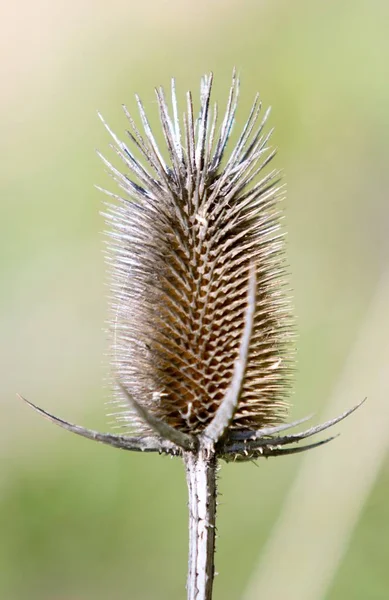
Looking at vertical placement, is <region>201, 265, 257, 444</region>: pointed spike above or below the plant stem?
above

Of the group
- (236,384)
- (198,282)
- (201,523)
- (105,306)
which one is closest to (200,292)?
(198,282)

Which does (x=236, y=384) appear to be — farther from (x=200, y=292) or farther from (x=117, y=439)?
(x=200, y=292)

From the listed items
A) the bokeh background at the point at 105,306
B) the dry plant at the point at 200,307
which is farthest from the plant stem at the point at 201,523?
the bokeh background at the point at 105,306

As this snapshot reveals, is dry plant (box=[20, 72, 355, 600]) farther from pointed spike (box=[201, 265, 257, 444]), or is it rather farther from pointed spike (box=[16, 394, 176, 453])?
pointed spike (box=[201, 265, 257, 444])

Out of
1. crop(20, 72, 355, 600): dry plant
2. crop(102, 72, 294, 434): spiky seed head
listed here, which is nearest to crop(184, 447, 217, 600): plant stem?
crop(20, 72, 355, 600): dry plant

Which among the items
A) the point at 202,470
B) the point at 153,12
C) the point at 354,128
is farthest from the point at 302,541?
the point at 153,12

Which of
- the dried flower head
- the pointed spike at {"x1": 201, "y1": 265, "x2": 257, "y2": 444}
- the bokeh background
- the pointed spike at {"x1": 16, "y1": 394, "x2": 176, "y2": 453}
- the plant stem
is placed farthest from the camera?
the bokeh background

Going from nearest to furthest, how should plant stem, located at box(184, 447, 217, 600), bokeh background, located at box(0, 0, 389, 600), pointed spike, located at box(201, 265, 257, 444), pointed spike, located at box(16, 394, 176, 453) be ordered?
pointed spike, located at box(201, 265, 257, 444) → pointed spike, located at box(16, 394, 176, 453) → plant stem, located at box(184, 447, 217, 600) → bokeh background, located at box(0, 0, 389, 600)
